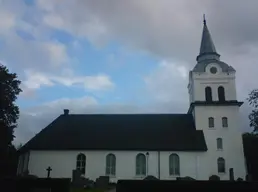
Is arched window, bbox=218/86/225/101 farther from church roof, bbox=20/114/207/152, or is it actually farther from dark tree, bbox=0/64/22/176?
dark tree, bbox=0/64/22/176

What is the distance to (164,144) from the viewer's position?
40.2 metres

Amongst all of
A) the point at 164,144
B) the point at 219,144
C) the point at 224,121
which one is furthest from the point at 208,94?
the point at 164,144

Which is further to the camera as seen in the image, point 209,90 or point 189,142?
point 209,90

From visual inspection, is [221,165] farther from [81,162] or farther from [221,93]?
[81,162]

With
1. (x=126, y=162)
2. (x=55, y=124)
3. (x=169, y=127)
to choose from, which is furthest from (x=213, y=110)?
(x=55, y=124)

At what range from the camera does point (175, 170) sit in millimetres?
39188

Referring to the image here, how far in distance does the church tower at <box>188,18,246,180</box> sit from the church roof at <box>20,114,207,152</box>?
5.64ft

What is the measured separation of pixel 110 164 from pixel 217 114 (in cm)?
1535

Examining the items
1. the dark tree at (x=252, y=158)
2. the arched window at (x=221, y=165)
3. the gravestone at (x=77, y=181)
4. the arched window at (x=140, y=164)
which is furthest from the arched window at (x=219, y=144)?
the gravestone at (x=77, y=181)

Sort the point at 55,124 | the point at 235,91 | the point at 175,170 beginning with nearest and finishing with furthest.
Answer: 1. the point at 175,170
2. the point at 235,91
3. the point at 55,124

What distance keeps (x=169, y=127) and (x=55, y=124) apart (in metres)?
16.1

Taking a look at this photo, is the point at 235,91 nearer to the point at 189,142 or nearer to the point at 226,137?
the point at 226,137

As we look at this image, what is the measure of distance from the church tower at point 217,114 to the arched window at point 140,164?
22.5 ft

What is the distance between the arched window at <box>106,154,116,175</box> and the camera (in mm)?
39750
